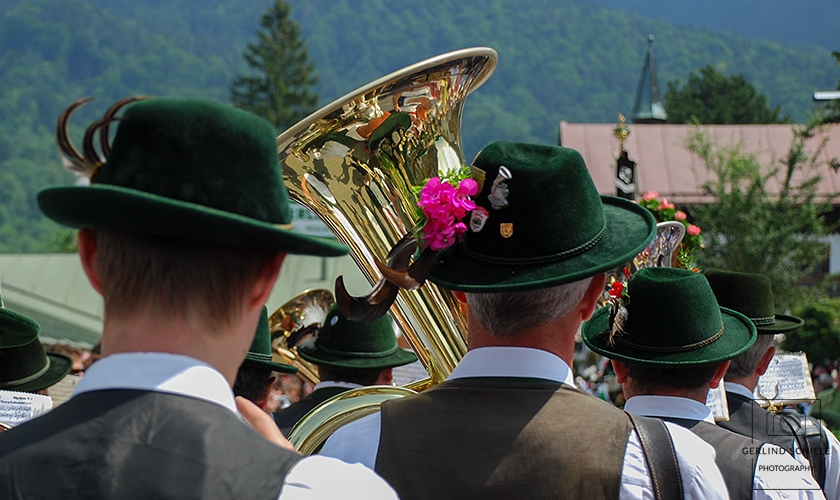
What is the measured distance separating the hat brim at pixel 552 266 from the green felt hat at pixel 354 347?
7.95 feet

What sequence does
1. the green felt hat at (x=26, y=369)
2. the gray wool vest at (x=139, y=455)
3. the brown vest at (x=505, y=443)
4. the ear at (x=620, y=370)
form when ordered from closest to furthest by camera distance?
the gray wool vest at (x=139, y=455), the brown vest at (x=505, y=443), the ear at (x=620, y=370), the green felt hat at (x=26, y=369)

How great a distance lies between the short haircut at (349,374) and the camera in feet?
14.1

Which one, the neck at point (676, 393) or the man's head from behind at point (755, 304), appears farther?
the man's head from behind at point (755, 304)

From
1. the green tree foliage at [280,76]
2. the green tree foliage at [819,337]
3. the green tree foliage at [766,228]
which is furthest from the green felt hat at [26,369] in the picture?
the green tree foliage at [280,76]

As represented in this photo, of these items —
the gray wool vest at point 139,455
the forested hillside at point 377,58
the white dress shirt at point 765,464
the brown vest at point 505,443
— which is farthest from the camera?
the forested hillside at point 377,58

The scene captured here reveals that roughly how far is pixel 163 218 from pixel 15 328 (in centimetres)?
209

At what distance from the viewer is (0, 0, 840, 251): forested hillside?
13550 cm

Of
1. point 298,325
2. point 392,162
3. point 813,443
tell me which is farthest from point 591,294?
point 298,325

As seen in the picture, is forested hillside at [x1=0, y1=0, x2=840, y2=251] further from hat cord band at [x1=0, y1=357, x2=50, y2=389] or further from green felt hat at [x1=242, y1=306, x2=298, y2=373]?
green felt hat at [x1=242, y1=306, x2=298, y2=373]

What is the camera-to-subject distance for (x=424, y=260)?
6.20 feet

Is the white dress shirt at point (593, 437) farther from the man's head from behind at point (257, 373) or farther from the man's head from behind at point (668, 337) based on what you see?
the man's head from behind at point (257, 373)

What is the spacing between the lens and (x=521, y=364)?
1.78 metres

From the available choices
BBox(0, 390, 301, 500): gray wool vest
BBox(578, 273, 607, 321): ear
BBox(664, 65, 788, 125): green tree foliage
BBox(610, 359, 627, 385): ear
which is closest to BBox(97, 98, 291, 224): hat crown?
BBox(0, 390, 301, 500): gray wool vest

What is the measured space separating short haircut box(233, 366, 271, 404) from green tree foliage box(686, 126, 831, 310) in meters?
16.5
